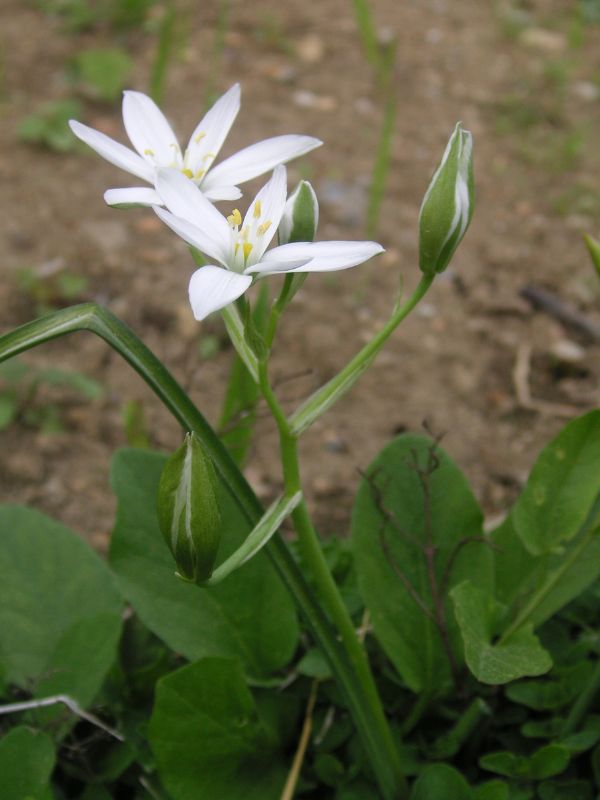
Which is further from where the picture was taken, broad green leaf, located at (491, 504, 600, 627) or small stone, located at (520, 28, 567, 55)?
small stone, located at (520, 28, 567, 55)

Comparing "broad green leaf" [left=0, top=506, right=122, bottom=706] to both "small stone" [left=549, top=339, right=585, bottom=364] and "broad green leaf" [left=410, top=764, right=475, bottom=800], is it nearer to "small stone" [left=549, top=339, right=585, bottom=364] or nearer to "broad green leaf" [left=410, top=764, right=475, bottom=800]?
"broad green leaf" [left=410, top=764, right=475, bottom=800]

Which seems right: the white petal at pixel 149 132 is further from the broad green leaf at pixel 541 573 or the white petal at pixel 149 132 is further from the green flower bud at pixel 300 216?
the broad green leaf at pixel 541 573

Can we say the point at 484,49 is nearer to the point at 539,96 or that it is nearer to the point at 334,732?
the point at 539,96

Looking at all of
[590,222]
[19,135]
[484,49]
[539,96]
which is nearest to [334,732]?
[590,222]

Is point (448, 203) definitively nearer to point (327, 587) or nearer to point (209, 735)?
point (327, 587)

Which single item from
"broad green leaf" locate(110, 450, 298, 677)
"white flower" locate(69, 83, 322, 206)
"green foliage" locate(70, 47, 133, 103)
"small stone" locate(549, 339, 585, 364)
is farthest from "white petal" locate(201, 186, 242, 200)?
"green foliage" locate(70, 47, 133, 103)

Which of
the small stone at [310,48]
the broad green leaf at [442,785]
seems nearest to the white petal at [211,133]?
the broad green leaf at [442,785]
